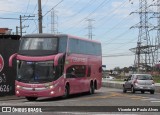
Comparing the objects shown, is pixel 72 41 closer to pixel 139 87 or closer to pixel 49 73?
pixel 49 73

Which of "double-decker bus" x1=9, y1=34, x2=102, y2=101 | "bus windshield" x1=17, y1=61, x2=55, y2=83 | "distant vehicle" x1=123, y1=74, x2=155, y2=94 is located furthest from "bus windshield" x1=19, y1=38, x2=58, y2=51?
"distant vehicle" x1=123, y1=74, x2=155, y2=94

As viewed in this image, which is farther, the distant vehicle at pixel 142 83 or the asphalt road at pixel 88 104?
the distant vehicle at pixel 142 83

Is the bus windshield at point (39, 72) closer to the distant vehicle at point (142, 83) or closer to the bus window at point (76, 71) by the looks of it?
the bus window at point (76, 71)

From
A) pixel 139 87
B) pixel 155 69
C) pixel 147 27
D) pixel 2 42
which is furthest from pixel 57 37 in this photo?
pixel 155 69

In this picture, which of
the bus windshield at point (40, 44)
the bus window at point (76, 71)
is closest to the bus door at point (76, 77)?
the bus window at point (76, 71)

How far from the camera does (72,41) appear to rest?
28.4 m

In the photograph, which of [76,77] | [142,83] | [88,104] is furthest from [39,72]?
[142,83]

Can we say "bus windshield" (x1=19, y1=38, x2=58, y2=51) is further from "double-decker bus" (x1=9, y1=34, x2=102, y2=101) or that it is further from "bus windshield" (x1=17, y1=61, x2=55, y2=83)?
"bus windshield" (x1=17, y1=61, x2=55, y2=83)

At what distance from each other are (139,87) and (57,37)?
12226 millimetres

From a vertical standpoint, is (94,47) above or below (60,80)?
above

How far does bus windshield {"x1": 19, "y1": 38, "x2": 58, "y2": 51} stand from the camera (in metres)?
25.9

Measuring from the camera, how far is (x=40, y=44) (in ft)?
85.5

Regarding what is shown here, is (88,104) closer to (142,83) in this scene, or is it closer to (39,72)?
(39,72)

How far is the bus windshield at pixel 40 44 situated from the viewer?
25.9 metres
